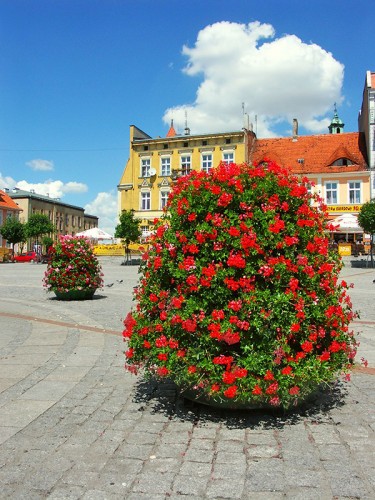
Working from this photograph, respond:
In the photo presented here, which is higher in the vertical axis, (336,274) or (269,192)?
(269,192)

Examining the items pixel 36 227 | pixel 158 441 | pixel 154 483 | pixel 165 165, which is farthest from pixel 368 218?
pixel 36 227

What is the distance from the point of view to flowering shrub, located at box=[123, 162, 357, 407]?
3.53 m

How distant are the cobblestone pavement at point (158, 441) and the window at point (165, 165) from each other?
1712 inches

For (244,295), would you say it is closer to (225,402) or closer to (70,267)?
(225,402)

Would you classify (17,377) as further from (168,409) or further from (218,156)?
(218,156)

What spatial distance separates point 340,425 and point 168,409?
146cm

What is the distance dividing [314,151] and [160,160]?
15336 millimetres

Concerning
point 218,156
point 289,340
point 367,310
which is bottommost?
point 367,310

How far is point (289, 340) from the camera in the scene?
3.69m

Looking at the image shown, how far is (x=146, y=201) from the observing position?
160 ft

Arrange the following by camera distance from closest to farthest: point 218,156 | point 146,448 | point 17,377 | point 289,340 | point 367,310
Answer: point 146,448, point 289,340, point 17,377, point 367,310, point 218,156

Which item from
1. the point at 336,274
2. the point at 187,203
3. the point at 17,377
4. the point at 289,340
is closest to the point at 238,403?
the point at 289,340

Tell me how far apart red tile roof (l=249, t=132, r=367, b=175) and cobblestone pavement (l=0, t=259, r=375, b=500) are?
37.0m

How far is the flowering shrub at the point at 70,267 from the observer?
41.0 ft
